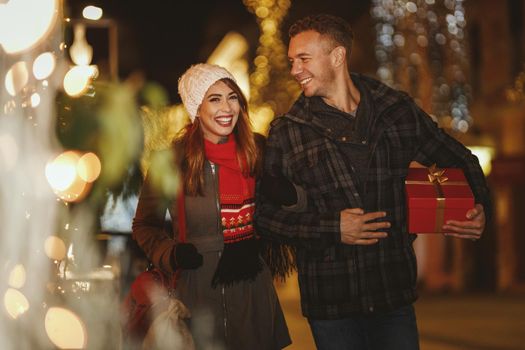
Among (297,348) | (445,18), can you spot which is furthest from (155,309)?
(445,18)

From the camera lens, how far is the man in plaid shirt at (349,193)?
430 cm

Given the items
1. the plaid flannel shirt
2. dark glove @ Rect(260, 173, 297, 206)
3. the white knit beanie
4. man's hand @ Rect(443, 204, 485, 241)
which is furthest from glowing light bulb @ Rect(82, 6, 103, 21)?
man's hand @ Rect(443, 204, 485, 241)

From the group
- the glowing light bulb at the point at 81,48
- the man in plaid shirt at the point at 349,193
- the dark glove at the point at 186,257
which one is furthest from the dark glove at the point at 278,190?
the glowing light bulb at the point at 81,48

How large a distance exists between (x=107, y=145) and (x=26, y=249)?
1976 mm

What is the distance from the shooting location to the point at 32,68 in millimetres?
3312

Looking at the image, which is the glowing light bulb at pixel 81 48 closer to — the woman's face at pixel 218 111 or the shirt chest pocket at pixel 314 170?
the woman's face at pixel 218 111

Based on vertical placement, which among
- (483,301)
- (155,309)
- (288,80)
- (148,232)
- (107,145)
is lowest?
(483,301)

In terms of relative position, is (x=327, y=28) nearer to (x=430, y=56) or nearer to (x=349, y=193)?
(x=349, y=193)

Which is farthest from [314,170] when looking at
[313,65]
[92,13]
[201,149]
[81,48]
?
[81,48]

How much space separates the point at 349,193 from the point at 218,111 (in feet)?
2.72

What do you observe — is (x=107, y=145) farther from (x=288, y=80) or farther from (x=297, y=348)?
(x=288, y=80)

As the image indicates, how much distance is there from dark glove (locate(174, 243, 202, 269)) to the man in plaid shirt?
0.31 meters

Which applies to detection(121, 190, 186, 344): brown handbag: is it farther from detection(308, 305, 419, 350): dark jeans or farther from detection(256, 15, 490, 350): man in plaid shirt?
detection(308, 305, 419, 350): dark jeans

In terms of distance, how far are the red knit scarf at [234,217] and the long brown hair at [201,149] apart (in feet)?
0.13
